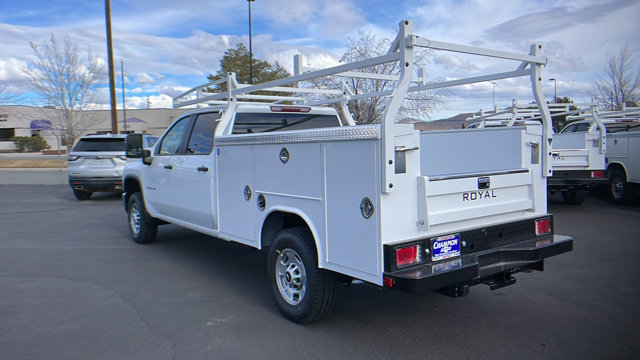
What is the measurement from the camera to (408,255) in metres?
3.61

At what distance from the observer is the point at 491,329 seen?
429 centimetres

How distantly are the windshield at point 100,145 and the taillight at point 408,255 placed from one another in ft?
38.7

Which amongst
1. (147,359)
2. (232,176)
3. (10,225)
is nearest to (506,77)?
(232,176)

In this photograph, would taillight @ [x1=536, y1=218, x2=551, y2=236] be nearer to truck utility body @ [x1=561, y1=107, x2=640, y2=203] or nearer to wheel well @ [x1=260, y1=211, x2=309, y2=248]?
wheel well @ [x1=260, y1=211, x2=309, y2=248]

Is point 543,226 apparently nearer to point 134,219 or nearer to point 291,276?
point 291,276

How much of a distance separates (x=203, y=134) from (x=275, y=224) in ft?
6.52

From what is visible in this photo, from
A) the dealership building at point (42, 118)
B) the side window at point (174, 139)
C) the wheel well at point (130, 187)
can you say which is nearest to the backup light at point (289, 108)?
the side window at point (174, 139)

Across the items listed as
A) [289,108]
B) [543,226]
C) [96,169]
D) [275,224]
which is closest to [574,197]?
[543,226]

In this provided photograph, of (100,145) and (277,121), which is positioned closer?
(277,121)

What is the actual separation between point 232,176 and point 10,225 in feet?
23.4

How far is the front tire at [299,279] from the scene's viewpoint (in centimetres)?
416

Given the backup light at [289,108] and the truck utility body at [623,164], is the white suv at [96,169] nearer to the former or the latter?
the backup light at [289,108]

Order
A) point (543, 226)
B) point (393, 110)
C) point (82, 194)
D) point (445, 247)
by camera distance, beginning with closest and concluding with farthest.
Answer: point (393, 110)
point (445, 247)
point (543, 226)
point (82, 194)

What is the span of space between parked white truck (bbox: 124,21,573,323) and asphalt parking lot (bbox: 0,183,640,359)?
0.45 m
